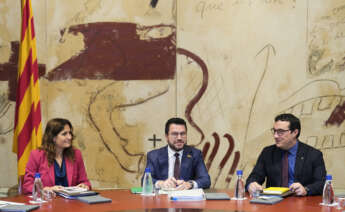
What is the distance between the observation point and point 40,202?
3275mm

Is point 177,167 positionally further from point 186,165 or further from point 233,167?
point 233,167

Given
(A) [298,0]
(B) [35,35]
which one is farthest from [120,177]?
(A) [298,0]

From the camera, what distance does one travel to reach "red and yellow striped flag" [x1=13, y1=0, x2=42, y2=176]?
15.6ft

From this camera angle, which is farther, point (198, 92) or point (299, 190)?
point (198, 92)

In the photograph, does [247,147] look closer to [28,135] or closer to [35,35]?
[28,135]

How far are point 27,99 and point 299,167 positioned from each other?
2.76 m

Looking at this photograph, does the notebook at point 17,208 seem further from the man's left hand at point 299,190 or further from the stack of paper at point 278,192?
the man's left hand at point 299,190

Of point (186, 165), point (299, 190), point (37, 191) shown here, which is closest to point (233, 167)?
point (186, 165)

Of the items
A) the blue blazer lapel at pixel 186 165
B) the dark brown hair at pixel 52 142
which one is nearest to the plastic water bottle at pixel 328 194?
the blue blazer lapel at pixel 186 165

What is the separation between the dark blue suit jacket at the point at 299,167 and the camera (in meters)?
3.82

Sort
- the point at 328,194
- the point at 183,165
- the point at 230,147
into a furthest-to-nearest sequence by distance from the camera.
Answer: the point at 230,147 < the point at 183,165 < the point at 328,194

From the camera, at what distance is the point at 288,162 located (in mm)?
3963

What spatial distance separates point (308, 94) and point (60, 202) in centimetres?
292

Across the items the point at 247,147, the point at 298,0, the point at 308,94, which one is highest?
the point at 298,0
